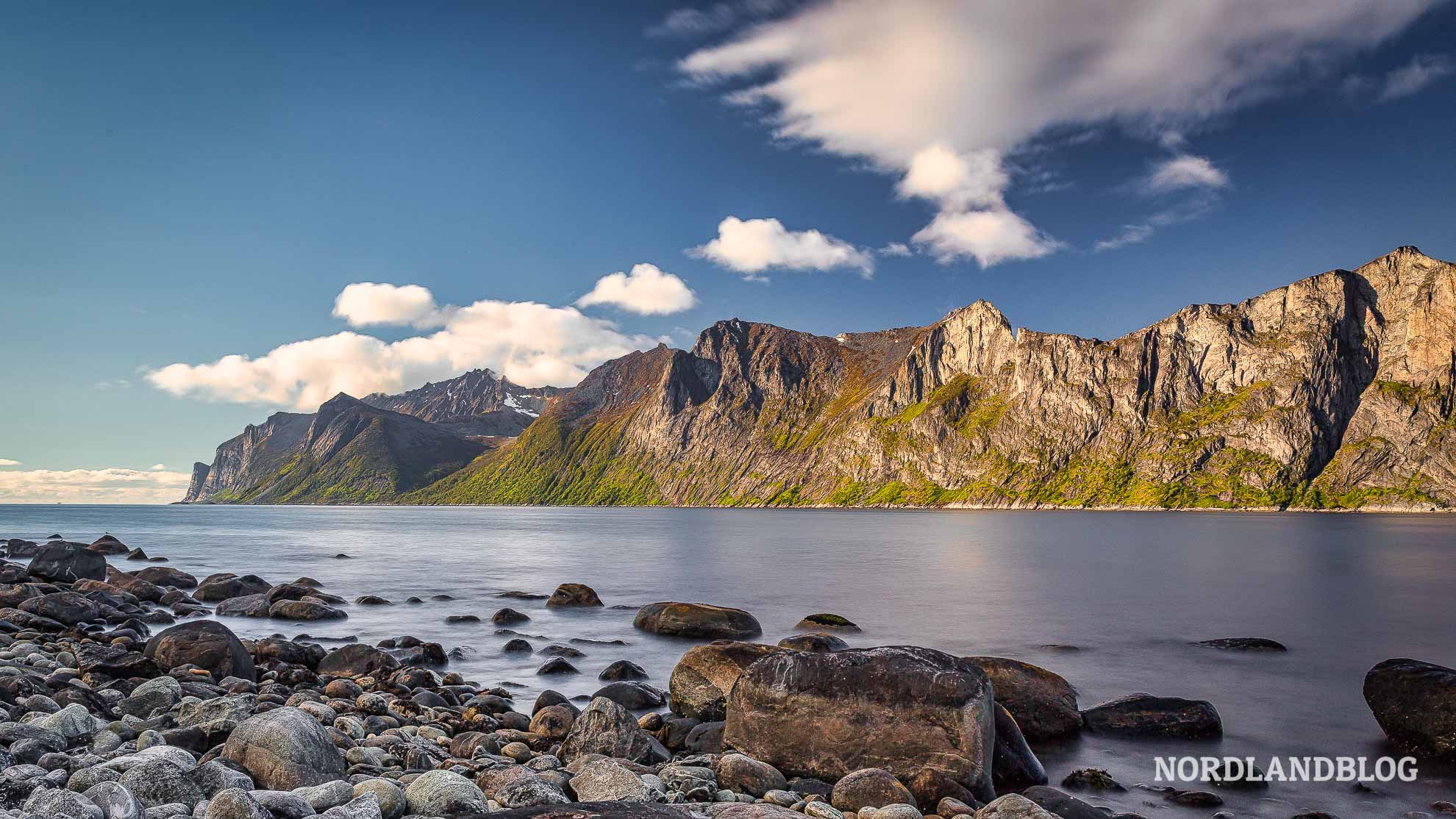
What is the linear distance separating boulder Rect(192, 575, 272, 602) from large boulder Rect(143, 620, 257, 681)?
2139 cm

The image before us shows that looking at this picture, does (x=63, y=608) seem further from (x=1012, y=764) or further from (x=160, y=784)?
(x=1012, y=764)

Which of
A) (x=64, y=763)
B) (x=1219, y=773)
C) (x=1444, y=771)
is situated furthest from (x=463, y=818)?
(x=1444, y=771)

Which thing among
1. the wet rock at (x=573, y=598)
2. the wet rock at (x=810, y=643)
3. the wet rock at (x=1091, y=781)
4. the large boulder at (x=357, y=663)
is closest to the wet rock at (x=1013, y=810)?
the wet rock at (x=1091, y=781)

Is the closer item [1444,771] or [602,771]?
[602,771]

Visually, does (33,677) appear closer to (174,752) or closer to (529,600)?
(174,752)

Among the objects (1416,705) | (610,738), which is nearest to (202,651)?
(610,738)

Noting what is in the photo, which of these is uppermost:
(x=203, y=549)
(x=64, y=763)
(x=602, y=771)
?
(x=64, y=763)

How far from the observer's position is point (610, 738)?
13.1 m

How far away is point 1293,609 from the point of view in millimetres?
37469

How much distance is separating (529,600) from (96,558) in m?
24.7

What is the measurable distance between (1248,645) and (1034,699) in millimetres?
17246

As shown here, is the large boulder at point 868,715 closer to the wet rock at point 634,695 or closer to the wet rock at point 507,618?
the wet rock at point 634,695

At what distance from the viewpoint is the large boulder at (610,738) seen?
12969 mm

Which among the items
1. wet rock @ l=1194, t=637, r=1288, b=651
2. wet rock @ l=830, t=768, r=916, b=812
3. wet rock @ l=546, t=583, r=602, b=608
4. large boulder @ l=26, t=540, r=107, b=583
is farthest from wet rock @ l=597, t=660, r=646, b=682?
large boulder @ l=26, t=540, r=107, b=583
